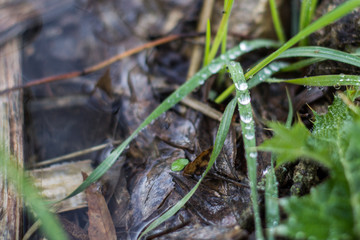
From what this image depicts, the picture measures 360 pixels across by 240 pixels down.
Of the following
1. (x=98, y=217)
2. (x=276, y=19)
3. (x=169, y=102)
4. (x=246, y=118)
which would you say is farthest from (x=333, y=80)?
(x=98, y=217)

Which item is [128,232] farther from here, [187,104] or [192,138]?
[187,104]

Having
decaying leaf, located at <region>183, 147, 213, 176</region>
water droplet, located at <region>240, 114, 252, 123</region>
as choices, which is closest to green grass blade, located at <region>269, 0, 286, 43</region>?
water droplet, located at <region>240, 114, 252, 123</region>

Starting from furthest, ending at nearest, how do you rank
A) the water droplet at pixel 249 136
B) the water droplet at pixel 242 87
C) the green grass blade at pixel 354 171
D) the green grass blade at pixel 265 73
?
the green grass blade at pixel 265 73, the water droplet at pixel 242 87, the water droplet at pixel 249 136, the green grass blade at pixel 354 171

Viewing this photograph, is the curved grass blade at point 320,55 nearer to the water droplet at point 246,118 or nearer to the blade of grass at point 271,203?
the water droplet at point 246,118

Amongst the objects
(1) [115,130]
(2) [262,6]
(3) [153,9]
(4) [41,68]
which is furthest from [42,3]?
(2) [262,6]

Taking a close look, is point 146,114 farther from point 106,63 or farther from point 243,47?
point 243,47

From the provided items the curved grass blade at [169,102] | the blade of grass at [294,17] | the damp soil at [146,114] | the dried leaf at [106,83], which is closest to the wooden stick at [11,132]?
the damp soil at [146,114]

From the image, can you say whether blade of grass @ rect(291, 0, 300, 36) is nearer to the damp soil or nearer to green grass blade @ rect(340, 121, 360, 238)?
the damp soil
